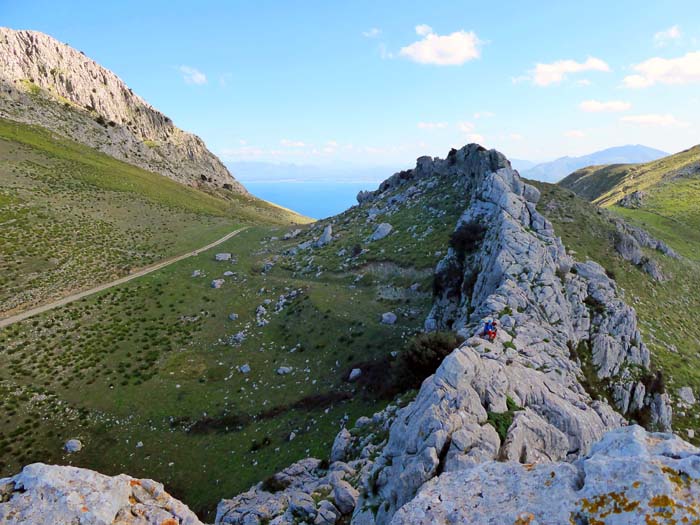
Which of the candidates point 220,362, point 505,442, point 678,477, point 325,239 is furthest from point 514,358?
point 325,239

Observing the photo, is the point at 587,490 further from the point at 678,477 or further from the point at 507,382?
the point at 507,382

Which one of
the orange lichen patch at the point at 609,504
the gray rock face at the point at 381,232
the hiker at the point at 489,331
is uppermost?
the gray rock face at the point at 381,232

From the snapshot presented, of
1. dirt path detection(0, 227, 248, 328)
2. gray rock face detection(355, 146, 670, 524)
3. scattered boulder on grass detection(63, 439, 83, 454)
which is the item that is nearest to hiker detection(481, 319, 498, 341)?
gray rock face detection(355, 146, 670, 524)

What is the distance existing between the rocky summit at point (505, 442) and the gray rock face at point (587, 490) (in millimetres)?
29

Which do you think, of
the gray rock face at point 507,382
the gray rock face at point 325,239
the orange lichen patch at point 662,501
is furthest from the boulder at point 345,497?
the gray rock face at point 325,239

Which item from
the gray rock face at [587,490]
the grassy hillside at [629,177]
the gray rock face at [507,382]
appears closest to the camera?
the gray rock face at [587,490]

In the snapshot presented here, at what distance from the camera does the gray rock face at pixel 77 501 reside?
11.1 meters

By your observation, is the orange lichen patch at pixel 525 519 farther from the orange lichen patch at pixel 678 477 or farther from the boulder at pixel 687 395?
the boulder at pixel 687 395

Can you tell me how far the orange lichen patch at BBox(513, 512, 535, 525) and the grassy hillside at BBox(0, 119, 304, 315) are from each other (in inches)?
2324

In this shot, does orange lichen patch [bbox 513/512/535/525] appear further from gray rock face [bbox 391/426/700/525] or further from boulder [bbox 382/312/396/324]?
boulder [bbox 382/312/396/324]

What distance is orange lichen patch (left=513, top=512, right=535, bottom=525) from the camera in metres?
7.71

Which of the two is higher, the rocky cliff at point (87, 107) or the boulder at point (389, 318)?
the rocky cliff at point (87, 107)

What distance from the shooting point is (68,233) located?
6575 centimetres

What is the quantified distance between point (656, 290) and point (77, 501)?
180 ft
